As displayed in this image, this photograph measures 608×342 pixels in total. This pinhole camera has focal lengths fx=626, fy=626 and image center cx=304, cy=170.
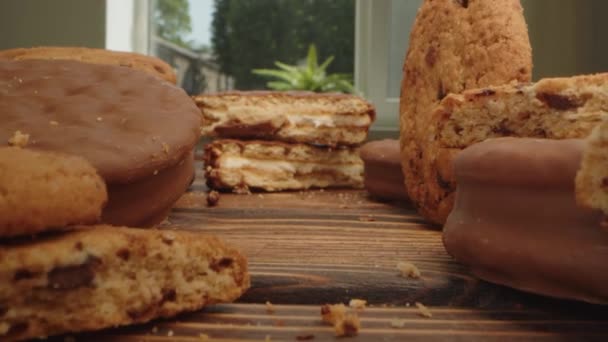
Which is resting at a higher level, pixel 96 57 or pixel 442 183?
pixel 96 57

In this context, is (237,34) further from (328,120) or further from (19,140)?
(19,140)

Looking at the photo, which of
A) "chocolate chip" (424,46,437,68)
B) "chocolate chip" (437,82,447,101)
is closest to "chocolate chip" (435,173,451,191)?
"chocolate chip" (437,82,447,101)

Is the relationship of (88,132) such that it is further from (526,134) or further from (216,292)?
(526,134)

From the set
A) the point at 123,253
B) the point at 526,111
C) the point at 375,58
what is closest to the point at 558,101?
the point at 526,111

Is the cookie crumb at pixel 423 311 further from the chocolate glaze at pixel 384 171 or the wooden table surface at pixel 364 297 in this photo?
the chocolate glaze at pixel 384 171

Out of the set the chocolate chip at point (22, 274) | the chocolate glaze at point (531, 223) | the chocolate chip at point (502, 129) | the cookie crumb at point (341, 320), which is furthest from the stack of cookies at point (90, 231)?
the chocolate chip at point (502, 129)

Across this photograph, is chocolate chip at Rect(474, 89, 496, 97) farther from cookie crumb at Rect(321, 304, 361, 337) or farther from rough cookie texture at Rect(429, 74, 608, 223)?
cookie crumb at Rect(321, 304, 361, 337)
